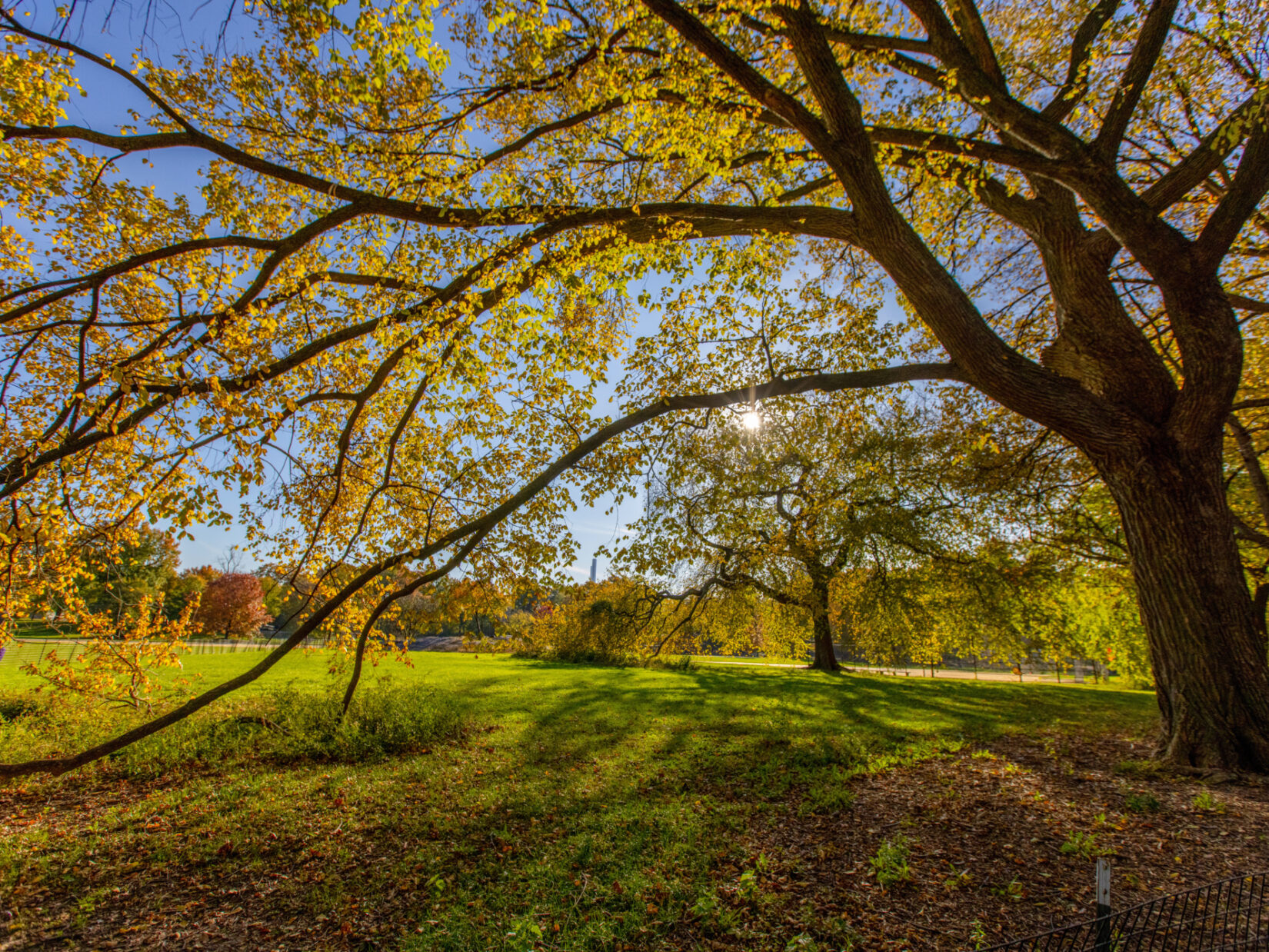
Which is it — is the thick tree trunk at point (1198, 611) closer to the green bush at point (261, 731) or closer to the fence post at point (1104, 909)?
the fence post at point (1104, 909)

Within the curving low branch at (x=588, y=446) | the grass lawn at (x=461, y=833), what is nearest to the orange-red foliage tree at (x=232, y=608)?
the grass lawn at (x=461, y=833)

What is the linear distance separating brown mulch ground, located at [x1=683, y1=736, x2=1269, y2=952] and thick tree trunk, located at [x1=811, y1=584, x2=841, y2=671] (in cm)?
1134

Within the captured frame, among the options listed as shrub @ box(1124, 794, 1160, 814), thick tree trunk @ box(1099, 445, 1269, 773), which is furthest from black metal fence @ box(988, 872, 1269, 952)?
thick tree trunk @ box(1099, 445, 1269, 773)

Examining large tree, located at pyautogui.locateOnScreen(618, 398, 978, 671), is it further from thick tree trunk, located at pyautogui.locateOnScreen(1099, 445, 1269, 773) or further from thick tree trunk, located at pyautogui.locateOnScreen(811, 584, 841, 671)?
thick tree trunk, located at pyautogui.locateOnScreen(1099, 445, 1269, 773)

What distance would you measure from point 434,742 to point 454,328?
711 centimetres

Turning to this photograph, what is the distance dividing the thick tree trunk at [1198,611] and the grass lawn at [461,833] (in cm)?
287

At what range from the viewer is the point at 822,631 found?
850 inches

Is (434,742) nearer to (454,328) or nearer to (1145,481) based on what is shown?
(454,328)

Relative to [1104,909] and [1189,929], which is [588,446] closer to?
[1104,909]

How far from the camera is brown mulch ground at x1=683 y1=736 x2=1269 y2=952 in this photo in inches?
139

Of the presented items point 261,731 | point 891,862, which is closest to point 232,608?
point 261,731

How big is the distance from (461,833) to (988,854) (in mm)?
4801

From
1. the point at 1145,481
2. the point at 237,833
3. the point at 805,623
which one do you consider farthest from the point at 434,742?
the point at 805,623

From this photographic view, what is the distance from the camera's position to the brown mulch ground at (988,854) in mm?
3525
